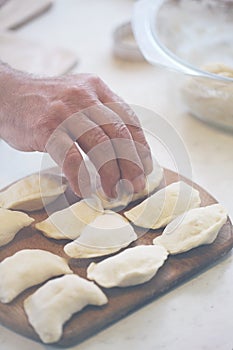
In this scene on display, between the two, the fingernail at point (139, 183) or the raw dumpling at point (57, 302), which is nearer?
the raw dumpling at point (57, 302)

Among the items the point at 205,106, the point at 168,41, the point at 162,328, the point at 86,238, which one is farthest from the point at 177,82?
Answer: the point at 162,328

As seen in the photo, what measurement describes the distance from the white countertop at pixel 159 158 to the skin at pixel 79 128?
0.45 feet

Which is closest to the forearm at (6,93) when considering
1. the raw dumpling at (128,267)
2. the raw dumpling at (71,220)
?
the raw dumpling at (71,220)

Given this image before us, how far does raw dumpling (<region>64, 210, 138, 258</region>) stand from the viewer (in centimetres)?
91

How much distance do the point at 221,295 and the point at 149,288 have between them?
104mm

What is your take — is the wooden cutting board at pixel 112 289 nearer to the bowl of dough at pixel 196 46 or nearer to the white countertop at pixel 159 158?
the white countertop at pixel 159 158

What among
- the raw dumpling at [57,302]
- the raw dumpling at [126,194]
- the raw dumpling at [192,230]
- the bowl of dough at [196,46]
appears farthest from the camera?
the bowl of dough at [196,46]

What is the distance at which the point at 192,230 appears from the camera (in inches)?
36.5

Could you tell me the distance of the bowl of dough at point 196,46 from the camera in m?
1.20

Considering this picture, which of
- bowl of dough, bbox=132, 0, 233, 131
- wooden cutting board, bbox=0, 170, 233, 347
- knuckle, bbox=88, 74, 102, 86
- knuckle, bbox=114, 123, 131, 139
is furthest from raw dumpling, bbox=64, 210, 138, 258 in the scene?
bowl of dough, bbox=132, 0, 233, 131

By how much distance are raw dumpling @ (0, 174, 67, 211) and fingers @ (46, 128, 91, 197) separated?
0.06 m

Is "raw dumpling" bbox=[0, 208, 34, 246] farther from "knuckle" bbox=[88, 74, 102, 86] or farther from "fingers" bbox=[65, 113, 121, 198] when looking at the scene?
"knuckle" bbox=[88, 74, 102, 86]

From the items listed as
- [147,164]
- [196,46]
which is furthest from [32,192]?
[196,46]

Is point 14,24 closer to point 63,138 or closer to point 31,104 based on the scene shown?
point 31,104
